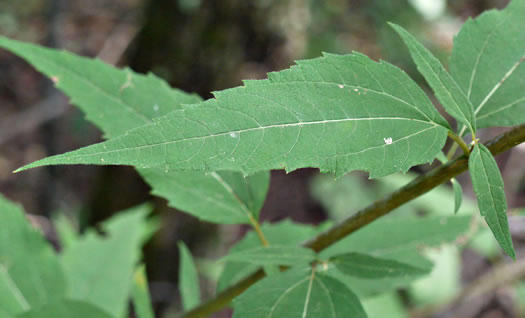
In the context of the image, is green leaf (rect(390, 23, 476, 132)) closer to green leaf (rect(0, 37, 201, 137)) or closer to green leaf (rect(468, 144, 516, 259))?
green leaf (rect(468, 144, 516, 259))

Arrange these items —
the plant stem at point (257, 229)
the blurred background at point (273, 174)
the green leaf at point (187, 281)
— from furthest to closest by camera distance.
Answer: the blurred background at point (273, 174) → the green leaf at point (187, 281) → the plant stem at point (257, 229)

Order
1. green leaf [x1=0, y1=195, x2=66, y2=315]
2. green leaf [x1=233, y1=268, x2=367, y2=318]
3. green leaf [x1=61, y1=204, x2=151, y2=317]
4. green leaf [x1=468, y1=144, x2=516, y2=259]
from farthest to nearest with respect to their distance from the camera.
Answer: green leaf [x1=61, y1=204, x2=151, y2=317] < green leaf [x1=0, y1=195, x2=66, y2=315] < green leaf [x1=233, y1=268, x2=367, y2=318] < green leaf [x1=468, y1=144, x2=516, y2=259]

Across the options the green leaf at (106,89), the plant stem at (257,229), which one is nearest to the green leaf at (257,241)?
the plant stem at (257,229)

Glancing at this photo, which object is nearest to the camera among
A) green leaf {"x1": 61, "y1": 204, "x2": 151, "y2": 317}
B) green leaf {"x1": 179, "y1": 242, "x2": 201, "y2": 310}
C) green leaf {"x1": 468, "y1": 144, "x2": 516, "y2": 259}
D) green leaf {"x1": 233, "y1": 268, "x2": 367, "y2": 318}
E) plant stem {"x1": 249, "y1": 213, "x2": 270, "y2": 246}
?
green leaf {"x1": 468, "y1": 144, "x2": 516, "y2": 259}

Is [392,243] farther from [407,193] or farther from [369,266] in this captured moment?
[407,193]

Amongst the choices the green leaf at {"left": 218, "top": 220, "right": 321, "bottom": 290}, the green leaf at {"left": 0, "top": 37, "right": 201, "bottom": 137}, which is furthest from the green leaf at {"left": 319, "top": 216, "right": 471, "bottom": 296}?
the green leaf at {"left": 0, "top": 37, "right": 201, "bottom": 137}

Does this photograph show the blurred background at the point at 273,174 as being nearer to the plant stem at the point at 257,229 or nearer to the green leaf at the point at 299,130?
the plant stem at the point at 257,229
